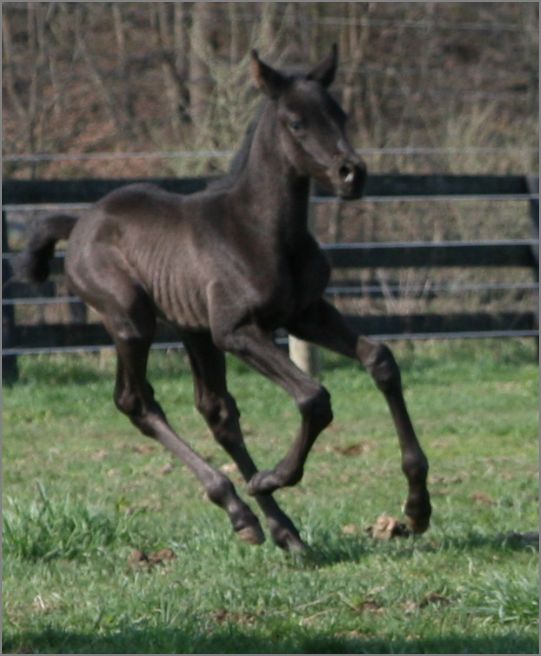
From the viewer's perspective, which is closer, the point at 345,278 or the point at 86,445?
the point at 86,445

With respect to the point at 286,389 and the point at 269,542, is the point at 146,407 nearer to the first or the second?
the point at 269,542

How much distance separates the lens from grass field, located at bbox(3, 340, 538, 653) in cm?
517

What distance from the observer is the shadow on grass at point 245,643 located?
4969 millimetres

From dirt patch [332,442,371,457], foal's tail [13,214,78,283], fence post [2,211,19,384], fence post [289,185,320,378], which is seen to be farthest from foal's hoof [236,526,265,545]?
fence post [2,211,19,384]

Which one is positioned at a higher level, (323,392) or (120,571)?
(323,392)

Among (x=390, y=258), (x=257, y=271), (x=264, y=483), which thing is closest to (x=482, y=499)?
(x=264, y=483)

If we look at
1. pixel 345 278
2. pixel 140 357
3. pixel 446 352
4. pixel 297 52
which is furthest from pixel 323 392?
pixel 297 52

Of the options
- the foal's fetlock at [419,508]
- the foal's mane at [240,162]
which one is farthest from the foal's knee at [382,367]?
the foal's mane at [240,162]

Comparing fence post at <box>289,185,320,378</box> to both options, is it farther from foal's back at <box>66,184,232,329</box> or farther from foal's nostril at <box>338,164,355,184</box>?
foal's nostril at <box>338,164,355,184</box>

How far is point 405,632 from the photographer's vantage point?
16.9ft

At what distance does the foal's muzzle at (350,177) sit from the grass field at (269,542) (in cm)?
139

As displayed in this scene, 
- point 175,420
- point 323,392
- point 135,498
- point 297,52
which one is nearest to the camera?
point 323,392

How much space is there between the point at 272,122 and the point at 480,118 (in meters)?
10.7

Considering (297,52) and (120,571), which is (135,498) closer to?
(120,571)
